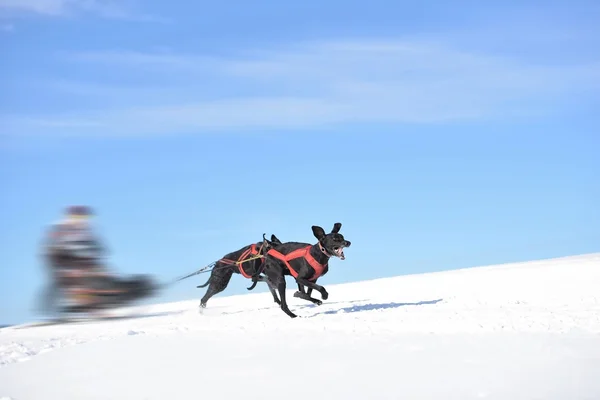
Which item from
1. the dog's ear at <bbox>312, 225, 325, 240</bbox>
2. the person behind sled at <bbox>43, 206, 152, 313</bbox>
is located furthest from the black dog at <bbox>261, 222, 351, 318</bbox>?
the person behind sled at <bbox>43, 206, 152, 313</bbox>

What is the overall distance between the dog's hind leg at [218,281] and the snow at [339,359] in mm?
2797

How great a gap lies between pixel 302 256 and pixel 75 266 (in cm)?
487

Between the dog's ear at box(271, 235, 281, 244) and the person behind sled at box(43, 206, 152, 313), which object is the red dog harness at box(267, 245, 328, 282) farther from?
the person behind sled at box(43, 206, 152, 313)

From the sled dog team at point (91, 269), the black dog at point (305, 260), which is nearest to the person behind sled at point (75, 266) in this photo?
the sled dog team at point (91, 269)

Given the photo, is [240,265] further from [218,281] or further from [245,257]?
[218,281]

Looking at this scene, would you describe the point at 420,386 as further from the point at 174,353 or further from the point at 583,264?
the point at 583,264

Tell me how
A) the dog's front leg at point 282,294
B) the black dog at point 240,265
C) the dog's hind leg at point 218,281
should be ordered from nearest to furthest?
the dog's front leg at point 282,294 < the black dog at point 240,265 < the dog's hind leg at point 218,281

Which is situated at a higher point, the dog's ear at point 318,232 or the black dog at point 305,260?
the dog's ear at point 318,232

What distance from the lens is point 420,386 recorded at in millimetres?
6773

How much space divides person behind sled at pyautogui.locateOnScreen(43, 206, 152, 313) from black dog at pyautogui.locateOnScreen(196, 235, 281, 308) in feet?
6.58

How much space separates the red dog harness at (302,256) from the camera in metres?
12.3

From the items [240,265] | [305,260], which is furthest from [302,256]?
[240,265]

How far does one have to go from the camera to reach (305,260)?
12469mm

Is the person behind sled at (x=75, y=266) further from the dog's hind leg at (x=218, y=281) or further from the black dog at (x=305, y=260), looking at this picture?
the black dog at (x=305, y=260)
